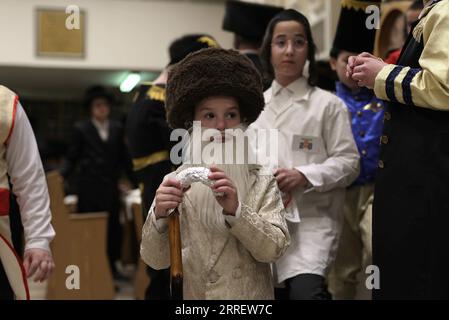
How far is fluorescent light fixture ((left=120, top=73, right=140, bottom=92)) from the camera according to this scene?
3.13m

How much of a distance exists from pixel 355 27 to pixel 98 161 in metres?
3.32

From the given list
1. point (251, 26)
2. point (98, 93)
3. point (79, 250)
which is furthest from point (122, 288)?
point (251, 26)

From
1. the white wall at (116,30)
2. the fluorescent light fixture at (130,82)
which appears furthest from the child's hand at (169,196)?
the fluorescent light fixture at (130,82)

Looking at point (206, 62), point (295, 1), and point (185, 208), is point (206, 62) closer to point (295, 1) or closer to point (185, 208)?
point (185, 208)

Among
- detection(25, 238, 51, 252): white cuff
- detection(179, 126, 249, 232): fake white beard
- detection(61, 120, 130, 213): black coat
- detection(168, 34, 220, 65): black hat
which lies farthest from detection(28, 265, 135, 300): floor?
detection(179, 126, 249, 232): fake white beard

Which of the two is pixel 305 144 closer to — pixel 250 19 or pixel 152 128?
pixel 152 128

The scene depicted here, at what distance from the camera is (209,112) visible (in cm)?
208

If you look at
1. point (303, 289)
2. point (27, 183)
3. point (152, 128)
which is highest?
point (152, 128)

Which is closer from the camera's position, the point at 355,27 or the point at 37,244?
the point at 37,244

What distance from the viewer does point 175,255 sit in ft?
6.26

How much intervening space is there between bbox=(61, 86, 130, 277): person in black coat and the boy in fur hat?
353 cm

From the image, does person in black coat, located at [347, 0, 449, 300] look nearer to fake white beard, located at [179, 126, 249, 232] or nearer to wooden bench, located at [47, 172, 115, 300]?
fake white beard, located at [179, 126, 249, 232]
